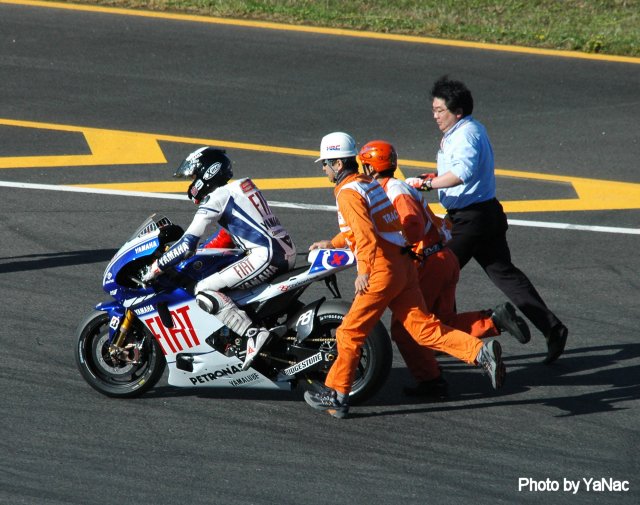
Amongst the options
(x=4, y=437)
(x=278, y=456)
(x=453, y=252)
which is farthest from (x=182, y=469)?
(x=453, y=252)

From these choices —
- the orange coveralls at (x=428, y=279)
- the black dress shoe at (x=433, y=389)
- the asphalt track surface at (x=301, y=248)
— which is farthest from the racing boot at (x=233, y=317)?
the black dress shoe at (x=433, y=389)

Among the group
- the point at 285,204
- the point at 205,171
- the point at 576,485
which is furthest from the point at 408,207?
the point at 285,204

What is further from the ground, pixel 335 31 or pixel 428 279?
pixel 428 279

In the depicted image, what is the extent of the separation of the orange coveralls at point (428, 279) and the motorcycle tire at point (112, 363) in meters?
1.71

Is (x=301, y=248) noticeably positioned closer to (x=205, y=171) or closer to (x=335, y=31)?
(x=205, y=171)

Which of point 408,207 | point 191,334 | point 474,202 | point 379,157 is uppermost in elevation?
point 379,157

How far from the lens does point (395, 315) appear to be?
27.6 feet

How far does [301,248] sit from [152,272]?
3409 millimetres

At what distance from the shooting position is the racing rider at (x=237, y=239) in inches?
329

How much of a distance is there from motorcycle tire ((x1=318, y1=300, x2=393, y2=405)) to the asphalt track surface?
0.19 metres

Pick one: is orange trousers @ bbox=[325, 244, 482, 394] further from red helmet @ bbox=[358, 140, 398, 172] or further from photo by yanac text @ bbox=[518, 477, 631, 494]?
photo by yanac text @ bbox=[518, 477, 631, 494]

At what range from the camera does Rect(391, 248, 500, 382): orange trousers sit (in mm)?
8711

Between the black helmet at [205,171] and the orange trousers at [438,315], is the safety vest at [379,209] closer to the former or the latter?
the orange trousers at [438,315]

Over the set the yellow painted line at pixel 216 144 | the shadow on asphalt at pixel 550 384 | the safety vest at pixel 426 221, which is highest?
the safety vest at pixel 426 221
